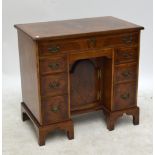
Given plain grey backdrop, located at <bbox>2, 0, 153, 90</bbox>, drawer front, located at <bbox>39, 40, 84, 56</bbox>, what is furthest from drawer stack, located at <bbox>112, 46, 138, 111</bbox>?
plain grey backdrop, located at <bbox>2, 0, 153, 90</bbox>

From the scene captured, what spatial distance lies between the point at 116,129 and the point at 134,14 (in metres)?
1.27

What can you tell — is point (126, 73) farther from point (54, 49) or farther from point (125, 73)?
point (54, 49)

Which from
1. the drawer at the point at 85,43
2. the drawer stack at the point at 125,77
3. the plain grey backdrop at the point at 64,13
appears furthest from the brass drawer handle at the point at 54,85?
the plain grey backdrop at the point at 64,13

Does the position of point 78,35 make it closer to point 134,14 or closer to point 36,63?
point 36,63

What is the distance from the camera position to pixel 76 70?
10.3 feet

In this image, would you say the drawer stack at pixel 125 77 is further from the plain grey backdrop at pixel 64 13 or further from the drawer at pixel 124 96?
the plain grey backdrop at pixel 64 13

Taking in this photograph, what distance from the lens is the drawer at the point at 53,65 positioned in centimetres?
282

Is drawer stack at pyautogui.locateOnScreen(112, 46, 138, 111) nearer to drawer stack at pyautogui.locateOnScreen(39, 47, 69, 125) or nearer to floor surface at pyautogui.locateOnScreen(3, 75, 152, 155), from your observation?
floor surface at pyautogui.locateOnScreen(3, 75, 152, 155)

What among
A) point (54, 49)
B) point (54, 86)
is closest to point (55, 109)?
point (54, 86)

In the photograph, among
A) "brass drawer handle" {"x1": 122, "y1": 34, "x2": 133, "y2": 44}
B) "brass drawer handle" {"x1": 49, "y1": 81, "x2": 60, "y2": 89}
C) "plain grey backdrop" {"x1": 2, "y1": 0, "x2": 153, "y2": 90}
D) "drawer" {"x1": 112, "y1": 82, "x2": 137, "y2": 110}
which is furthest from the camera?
"plain grey backdrop" {"x1": 2, "y1": 0, "x2": 153, "y2": 90}

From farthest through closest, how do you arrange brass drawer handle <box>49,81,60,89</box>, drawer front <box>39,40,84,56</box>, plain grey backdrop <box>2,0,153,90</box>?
plain grey backdrop <box>2,0,153,90</box>, brass drawer handle <box>49,81,60,89</box>, drawer front <box>39,40,84,56</box>

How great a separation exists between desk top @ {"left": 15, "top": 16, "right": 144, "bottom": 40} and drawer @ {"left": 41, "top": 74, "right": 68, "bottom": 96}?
11.4 inches

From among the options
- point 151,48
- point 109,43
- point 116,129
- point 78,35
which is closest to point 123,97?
point 116,129

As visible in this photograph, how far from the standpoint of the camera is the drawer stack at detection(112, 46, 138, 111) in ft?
10.0
